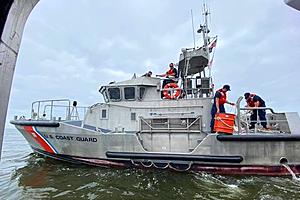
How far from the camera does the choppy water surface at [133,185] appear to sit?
181 inches

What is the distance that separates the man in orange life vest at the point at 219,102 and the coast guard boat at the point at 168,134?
0.27m

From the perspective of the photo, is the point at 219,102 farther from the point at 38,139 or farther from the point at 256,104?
the point at 38,139

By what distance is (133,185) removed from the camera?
524 cm

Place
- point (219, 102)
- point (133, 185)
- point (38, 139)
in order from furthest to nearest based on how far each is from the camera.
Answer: point (38, 139) → point (219, 102) → point (133, 185)

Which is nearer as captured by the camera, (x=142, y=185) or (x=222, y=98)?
(x=142, y=185)

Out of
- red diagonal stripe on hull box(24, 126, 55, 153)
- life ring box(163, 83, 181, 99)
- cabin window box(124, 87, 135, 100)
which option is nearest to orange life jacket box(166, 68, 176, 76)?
life ring box(163, 83, 181, 99)

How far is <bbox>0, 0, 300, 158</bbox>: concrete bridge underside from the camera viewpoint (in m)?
1.10

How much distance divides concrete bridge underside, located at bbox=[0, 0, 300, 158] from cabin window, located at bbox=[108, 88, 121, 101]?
6.62 meters

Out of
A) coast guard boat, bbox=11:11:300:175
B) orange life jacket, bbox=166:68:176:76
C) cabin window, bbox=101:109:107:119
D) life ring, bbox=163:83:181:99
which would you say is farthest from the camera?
orange life jacket, bbox=166:68:176:76

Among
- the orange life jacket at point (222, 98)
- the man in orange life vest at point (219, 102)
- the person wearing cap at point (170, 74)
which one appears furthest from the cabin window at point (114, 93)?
the orange life jacket at point (222, 98)

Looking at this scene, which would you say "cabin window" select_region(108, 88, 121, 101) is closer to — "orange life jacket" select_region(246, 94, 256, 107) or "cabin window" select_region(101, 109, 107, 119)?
"cabin window" select_region(101, 109, 107, 119)

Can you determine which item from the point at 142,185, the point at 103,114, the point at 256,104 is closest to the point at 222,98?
the point at 256,104

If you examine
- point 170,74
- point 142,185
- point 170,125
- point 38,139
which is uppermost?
point 170,74

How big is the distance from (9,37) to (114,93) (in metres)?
6.78
